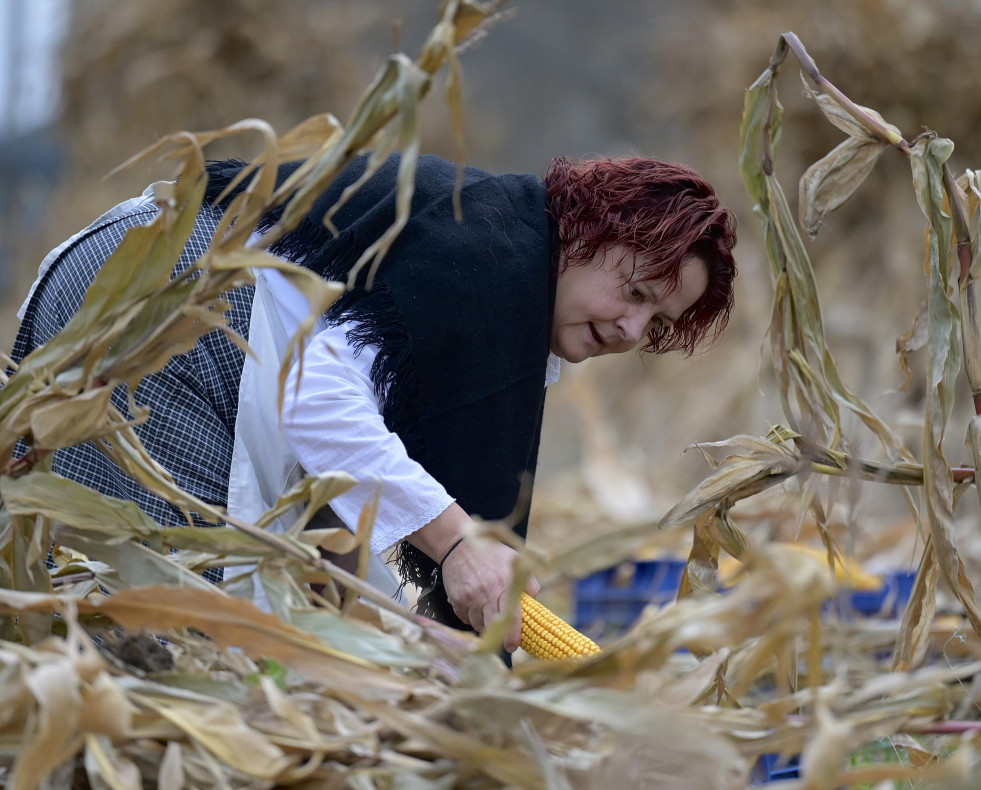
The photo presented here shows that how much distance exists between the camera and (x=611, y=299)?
1.41 metres

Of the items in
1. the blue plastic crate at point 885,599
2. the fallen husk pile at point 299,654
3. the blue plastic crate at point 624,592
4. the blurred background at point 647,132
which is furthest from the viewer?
the blurred background at point 647,132

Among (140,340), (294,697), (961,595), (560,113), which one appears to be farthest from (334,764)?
(560,113)

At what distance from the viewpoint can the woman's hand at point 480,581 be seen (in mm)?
1200

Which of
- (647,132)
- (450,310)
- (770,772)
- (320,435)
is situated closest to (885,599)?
(770,772)

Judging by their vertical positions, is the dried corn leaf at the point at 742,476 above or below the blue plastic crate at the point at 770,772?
above

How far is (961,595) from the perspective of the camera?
123 centimetres

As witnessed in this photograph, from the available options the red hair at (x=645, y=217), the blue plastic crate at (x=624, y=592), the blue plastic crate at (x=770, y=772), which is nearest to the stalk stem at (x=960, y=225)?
the red hair at (x=645, y=217)

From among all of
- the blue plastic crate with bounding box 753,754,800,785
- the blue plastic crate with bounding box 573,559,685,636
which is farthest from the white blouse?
the blue plastic crate with bounding box 573,559,685,636

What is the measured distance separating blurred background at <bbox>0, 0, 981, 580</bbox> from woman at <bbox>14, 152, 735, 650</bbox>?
1.49 m

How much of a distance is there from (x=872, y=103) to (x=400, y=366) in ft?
11.3

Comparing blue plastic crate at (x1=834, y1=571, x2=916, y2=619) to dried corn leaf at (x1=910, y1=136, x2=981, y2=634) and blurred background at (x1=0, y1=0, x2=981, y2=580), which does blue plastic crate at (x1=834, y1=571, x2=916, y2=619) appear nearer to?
blurred background at (x1=0, y1=0, x2=981, y2=580)

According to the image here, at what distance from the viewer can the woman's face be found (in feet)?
4.62

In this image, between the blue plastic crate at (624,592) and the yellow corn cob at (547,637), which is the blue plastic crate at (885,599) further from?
the yellow corn cob at (547,637)

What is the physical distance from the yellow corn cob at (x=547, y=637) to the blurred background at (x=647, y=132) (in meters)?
1.61
